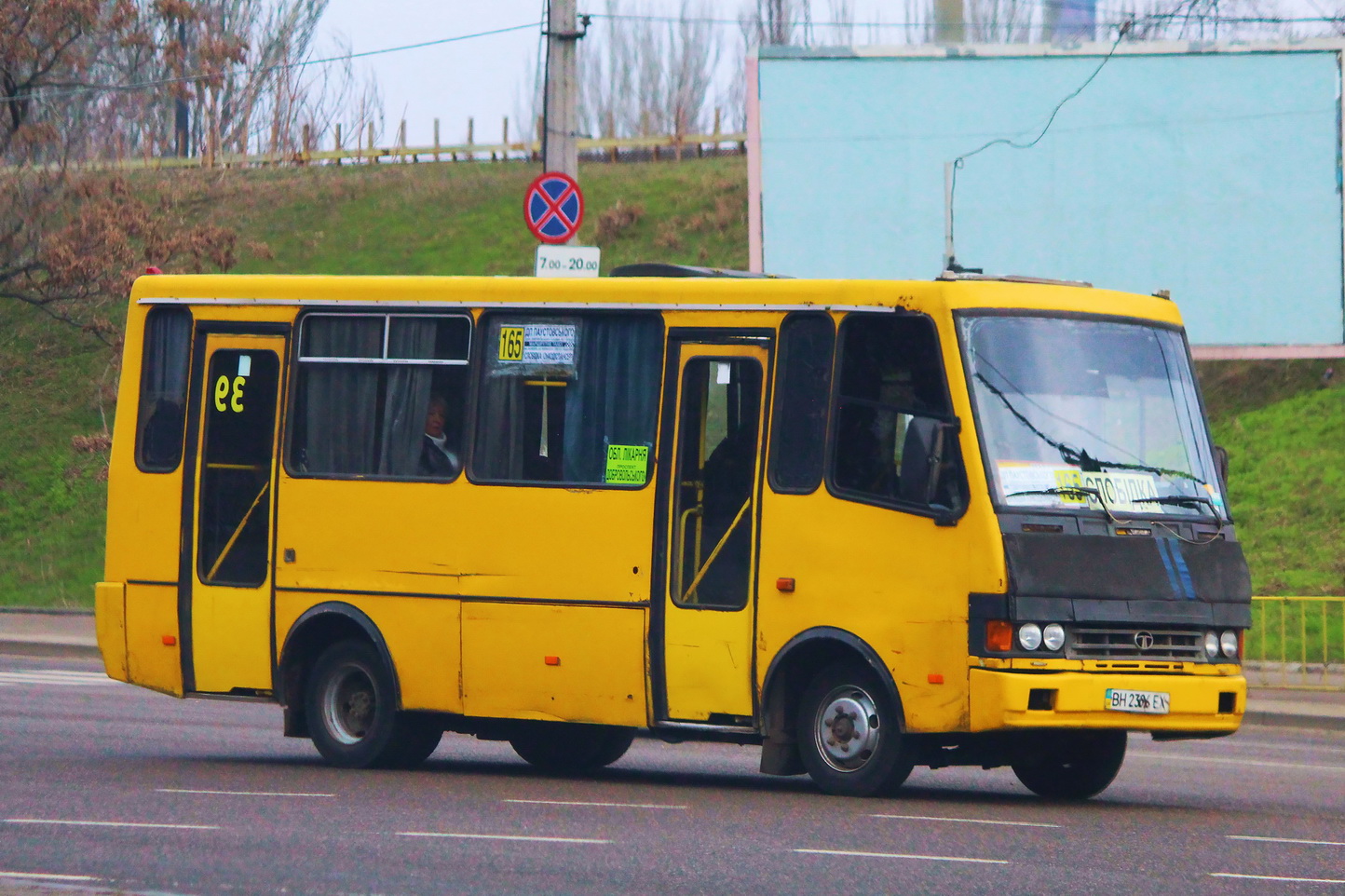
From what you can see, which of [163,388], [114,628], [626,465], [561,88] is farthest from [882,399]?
[561,88]

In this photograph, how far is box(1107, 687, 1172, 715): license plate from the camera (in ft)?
36.6

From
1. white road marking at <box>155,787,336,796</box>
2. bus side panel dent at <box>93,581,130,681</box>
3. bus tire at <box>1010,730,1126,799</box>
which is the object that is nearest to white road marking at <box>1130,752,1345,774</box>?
bus tire at <box>1010,730,1126,799</box>

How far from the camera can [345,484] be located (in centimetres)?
1344

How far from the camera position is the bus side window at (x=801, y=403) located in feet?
38.8

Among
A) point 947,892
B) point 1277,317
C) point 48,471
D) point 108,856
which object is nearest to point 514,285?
point 108,856

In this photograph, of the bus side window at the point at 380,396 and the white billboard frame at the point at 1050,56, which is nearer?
the bus side window at the point at 380,396

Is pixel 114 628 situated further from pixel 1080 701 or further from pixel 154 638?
pixel 1080 701

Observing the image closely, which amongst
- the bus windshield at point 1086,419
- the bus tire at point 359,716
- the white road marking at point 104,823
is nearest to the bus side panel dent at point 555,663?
the bus tire at point 359,716

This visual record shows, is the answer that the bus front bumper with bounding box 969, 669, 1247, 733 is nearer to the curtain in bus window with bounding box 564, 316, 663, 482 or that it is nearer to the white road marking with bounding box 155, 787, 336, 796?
the curtain in bus window with bounding box 564, 316, 663, 482

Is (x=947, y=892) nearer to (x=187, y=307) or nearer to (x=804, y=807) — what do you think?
(x=804, y=807)

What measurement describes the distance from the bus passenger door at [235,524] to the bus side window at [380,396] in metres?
0.29

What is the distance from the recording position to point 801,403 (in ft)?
39.2

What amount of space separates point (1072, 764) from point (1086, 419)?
2.13 m

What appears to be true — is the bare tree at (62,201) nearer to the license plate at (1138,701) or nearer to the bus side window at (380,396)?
the bus side window at (380,396)
